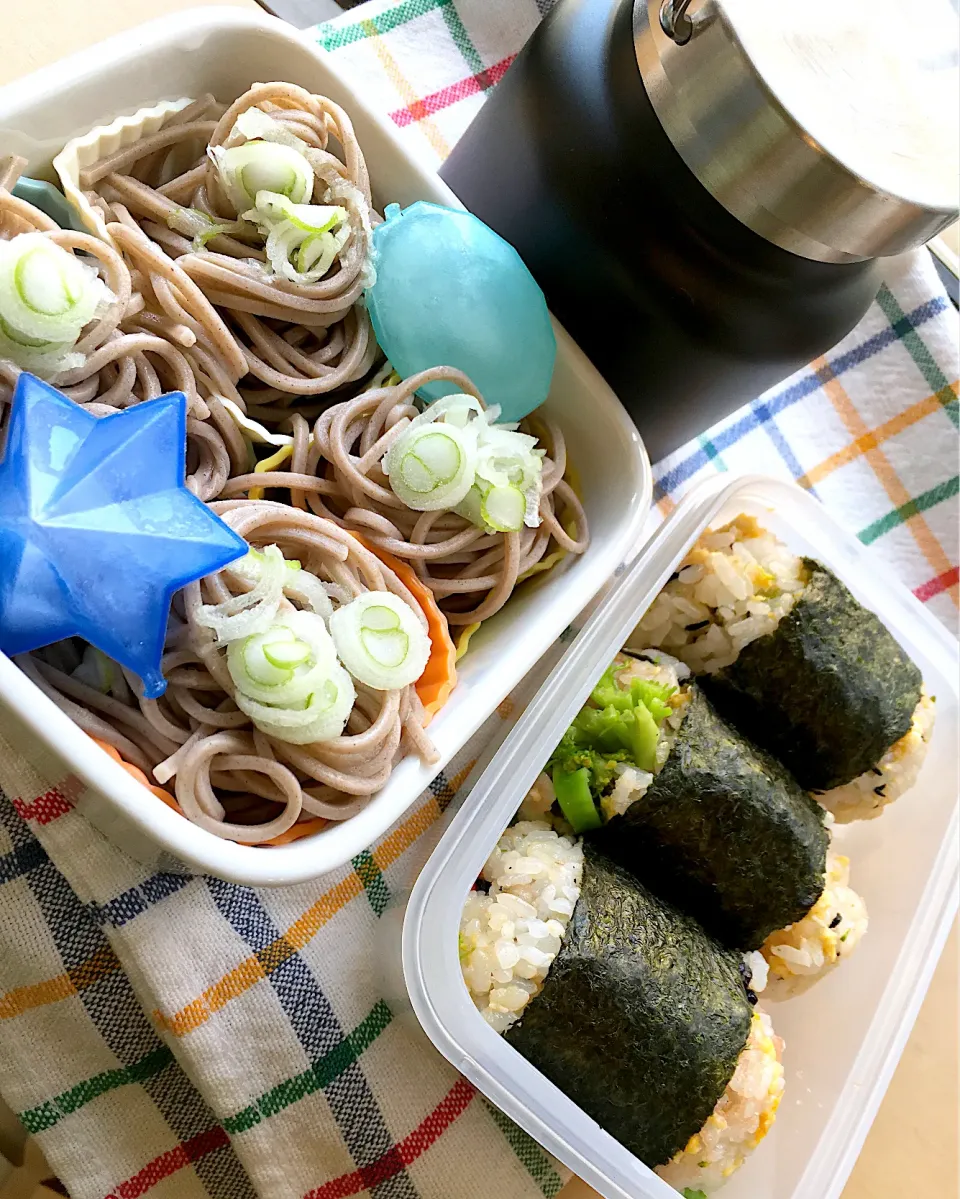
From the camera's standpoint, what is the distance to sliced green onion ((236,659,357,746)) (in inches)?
27.8

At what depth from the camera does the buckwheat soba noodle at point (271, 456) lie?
2.31 feet

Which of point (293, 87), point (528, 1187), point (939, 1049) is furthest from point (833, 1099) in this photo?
Answer: point (293, 87)

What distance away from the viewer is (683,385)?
2.95ft

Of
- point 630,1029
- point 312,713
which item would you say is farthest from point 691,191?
point 630,1029

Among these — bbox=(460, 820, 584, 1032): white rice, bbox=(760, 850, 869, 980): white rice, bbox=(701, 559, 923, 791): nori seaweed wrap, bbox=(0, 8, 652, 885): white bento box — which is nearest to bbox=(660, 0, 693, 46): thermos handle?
bbox=(0, 8, 652, 885): white bento box

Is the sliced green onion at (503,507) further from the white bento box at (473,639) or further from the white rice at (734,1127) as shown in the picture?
the white rice at (734,1127)

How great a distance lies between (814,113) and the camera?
2.36ft

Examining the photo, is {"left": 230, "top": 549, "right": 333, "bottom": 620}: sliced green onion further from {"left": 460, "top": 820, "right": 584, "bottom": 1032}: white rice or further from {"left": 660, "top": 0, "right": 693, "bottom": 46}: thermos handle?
{"left": 660, "top": 0, "right": 693, "bottom": 46}: thermos handle

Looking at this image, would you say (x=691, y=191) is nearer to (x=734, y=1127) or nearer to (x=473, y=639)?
(x=473, y=639)

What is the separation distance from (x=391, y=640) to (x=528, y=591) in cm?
20

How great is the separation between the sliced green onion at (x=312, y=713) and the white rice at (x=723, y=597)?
0.51 metres

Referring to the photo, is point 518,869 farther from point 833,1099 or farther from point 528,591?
point 833,1099

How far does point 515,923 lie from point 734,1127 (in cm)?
33

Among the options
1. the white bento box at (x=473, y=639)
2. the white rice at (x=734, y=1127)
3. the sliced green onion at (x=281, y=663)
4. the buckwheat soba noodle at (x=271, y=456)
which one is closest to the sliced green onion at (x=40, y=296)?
the buckwheat soba noodle at (x=271, y=456)
